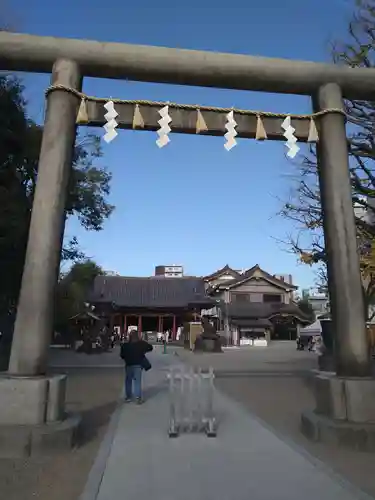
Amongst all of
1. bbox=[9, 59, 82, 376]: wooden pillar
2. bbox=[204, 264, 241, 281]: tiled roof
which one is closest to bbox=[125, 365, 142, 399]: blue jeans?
bbox=[9, 59, 82, 376]: wooden pillar

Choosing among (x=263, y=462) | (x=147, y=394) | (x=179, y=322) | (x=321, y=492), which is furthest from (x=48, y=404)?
(x=179, y=322)

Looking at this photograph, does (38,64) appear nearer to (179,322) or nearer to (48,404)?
(48,404)

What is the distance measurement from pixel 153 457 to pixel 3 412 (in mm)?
1929

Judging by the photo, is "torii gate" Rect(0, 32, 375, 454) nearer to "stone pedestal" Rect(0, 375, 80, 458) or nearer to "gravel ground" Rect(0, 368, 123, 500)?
"stone pedestal" Rect(0, 375, 80, 458)

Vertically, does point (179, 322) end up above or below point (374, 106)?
below

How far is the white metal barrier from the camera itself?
6.66 m

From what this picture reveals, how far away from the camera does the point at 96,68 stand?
22.8ft

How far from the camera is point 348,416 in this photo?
5.98 meters

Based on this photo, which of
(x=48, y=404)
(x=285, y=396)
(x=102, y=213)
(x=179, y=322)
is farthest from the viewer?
(x=179, y=322)

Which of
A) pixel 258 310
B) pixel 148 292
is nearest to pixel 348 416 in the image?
pixel 148 292

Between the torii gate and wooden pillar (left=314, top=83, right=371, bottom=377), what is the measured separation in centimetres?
1

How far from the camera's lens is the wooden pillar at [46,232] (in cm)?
584

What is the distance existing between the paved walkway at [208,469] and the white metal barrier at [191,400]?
256 mm

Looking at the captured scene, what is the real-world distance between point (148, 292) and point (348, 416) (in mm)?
33838
